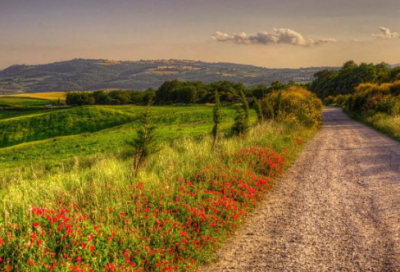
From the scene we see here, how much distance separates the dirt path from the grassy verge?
20.9 inches

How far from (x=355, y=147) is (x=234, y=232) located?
12082mm

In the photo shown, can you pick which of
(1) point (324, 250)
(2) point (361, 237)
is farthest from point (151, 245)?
(2) point (361, 237)

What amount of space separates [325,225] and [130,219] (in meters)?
4.22

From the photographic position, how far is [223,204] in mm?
7016

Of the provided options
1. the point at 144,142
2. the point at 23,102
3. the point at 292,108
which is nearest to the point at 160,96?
the point at 23,102

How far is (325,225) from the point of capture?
21.4 ft

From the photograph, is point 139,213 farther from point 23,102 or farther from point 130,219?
point 23,102

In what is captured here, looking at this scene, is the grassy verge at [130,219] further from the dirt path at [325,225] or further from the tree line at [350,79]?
the tree line at [350,79]

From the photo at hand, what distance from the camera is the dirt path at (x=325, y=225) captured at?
16.9 ft

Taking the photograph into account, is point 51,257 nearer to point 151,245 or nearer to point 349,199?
point 151,245

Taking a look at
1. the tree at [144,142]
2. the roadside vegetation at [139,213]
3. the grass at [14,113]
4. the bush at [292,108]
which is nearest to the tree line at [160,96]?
the grass at [14,113]

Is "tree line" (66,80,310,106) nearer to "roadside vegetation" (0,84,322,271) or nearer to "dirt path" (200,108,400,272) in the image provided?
"dirt path" (200,108,400,272)

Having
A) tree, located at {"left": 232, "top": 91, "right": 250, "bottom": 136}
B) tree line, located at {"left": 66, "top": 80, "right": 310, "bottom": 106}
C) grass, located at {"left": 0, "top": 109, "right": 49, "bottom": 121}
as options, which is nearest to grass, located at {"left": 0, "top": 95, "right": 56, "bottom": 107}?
tree line, located at {"left": 66, "top": 80, "right": 310, "bottom": 106}

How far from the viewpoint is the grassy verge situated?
4.30 m
